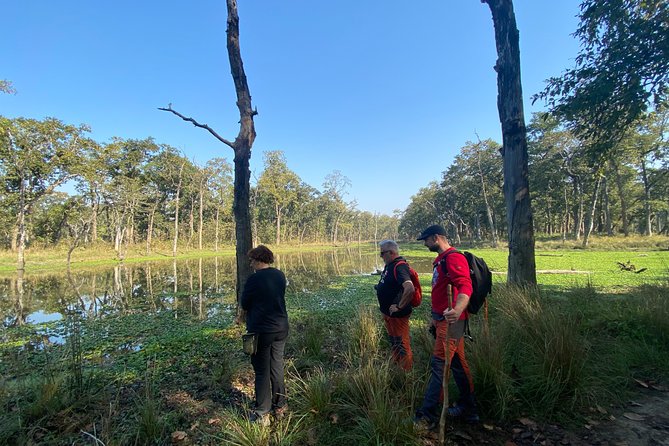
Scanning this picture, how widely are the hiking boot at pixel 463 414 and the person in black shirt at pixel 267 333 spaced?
1.76m

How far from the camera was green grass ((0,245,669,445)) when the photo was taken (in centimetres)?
299

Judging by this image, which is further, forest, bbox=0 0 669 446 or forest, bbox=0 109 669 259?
forest, bbox=0 109 669 259

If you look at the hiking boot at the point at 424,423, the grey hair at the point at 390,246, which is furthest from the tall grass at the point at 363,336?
the hiking boot at the point at 424,423

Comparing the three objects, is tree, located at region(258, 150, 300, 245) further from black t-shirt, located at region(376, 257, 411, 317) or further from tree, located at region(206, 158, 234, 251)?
black t-shirt, located at region(376, 257, 411, 317)

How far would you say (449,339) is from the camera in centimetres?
289

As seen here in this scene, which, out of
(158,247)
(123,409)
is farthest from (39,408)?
(158,247)

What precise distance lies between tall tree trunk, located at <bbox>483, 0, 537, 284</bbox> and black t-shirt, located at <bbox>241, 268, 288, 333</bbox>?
17.8 ft

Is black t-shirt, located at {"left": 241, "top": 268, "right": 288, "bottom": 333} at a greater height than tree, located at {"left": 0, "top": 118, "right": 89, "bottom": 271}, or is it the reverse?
tree, located at {"left": 0, "top": 118, "right": 89, "bottom": 271}

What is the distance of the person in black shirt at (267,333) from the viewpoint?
344 cm

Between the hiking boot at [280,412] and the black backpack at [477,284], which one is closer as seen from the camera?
the black backpack at [477,284]

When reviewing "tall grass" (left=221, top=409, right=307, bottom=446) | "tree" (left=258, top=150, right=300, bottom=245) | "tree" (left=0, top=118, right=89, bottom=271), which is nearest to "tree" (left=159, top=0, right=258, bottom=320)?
"tall grass" (left=221, top=409, right=307, bottom=446)

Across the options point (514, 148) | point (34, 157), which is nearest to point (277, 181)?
point (34, 157)

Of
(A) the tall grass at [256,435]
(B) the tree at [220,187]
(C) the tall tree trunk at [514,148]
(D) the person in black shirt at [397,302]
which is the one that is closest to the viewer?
(A) the tall grass at [256,435]

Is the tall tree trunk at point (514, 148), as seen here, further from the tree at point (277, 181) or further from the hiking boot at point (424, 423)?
the tree at point (277, 181)
